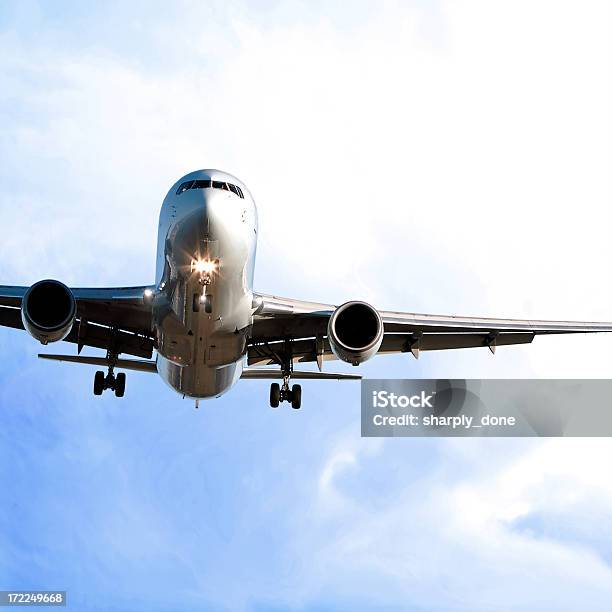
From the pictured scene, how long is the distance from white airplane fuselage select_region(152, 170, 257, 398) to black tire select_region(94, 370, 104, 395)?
437 cm

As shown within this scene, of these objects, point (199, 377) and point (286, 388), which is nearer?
point (199, 377)

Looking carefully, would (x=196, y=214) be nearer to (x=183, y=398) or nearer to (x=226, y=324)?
(x=226, y=324)

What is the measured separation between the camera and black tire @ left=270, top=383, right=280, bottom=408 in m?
28.1

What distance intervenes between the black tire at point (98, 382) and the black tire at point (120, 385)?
399 mm

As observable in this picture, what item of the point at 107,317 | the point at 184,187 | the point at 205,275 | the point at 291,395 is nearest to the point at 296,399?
the point at 291,395

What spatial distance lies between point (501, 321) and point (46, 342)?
1122 cm

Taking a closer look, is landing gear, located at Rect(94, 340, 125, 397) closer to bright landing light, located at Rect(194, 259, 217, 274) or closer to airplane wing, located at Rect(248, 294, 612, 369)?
airplane wing, located at Rect(248, 294, 612, 369)

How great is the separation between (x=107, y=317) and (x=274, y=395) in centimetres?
544

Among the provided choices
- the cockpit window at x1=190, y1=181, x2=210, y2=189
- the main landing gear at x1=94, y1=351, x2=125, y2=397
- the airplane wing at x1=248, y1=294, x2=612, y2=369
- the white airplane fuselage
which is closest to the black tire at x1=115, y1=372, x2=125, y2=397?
the main landing gear at x1=94, y1=351, x2=125, y2=397

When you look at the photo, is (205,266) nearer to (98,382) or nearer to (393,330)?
(393,330)

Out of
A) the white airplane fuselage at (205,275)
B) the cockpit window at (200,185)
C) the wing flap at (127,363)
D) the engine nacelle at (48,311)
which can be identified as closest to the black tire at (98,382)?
the wing flap at (127,363)

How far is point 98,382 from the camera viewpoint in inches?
1095

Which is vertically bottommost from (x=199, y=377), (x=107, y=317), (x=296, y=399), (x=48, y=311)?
(x=48, y=311)

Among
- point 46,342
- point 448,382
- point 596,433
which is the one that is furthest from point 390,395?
point 46,342
